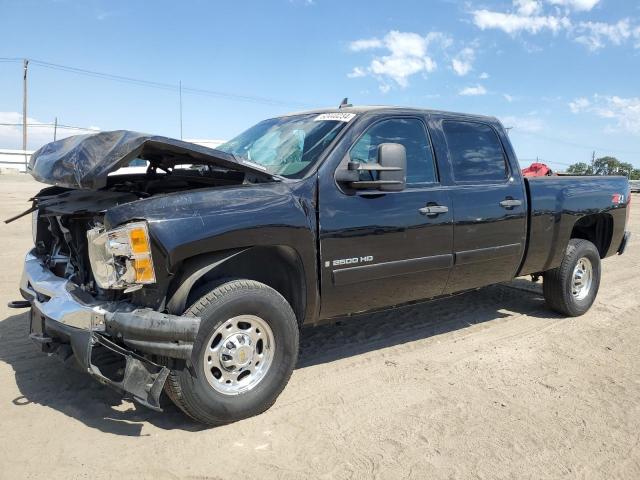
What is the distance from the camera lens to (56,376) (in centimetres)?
381

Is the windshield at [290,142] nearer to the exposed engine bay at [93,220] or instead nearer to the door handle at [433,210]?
the exposed engine bay at [93,220]

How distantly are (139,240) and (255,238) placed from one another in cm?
69

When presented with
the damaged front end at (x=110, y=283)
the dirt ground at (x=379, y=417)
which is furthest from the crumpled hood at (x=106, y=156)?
the dirt ground at (x=379, y=417)

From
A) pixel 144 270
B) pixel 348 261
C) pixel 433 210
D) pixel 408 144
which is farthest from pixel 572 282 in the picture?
pixel 144 270

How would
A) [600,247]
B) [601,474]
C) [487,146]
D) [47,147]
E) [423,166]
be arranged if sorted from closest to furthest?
[601,474] < [47,147] < [423,166] < [487,146] < [600,247]

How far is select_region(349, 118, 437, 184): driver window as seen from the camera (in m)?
4.02

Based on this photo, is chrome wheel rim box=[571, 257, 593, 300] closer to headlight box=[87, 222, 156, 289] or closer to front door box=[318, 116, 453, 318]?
front door box=[318, 116, 453, 318]

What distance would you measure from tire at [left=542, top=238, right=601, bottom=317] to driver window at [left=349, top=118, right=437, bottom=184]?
2.27m

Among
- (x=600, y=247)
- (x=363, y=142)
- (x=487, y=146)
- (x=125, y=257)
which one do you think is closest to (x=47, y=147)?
(x=125, y=257)

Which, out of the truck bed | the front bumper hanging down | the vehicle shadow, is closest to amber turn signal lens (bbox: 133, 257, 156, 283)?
the front bumper hanging down

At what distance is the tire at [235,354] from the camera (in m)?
3.02

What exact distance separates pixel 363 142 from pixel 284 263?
115 cm

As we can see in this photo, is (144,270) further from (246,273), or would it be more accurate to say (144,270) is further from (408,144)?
(408,144)

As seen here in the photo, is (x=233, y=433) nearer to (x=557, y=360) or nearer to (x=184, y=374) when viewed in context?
(x=184, y=374)
